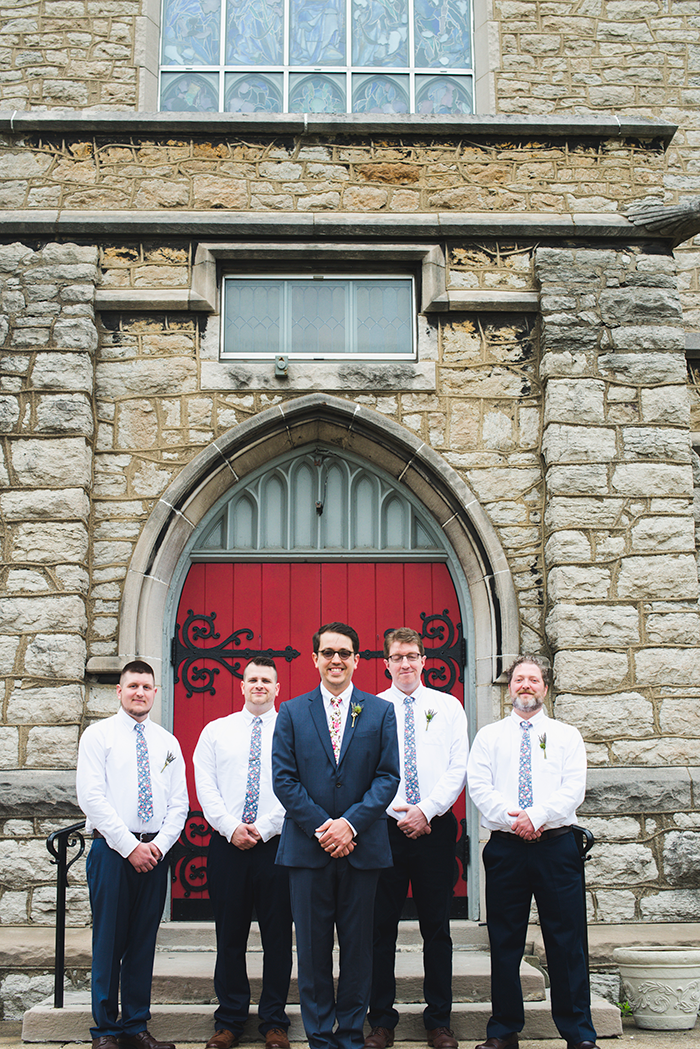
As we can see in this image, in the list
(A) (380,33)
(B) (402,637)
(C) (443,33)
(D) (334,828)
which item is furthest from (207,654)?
(C) (443,33)

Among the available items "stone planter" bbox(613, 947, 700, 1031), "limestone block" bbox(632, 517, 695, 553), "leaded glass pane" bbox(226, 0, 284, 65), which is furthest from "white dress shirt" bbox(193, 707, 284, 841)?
"leaded glass pane" bbox(226, 0, 284, 65)

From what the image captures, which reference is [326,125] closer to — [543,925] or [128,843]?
[128,843]

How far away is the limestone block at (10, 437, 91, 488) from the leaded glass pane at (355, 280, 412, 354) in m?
1.77

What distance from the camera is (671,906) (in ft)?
15.7

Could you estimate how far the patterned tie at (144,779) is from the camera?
3824 mm

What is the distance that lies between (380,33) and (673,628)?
447 cm

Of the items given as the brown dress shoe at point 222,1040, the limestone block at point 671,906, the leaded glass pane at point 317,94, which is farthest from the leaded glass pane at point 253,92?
the brown dress shoe at point 222,1040

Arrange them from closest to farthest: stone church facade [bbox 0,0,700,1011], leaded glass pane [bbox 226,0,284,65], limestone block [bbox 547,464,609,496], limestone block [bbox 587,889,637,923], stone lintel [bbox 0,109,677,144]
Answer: limestone block [bbox 587,889,637,923] → stone church facade [bbox 0,0,700,1011] → limestone block [bbox 547,464,609,496] → stone lintel [bbox 0,109,677,144] → leaded glass pane [bbox 226,0,284,65]

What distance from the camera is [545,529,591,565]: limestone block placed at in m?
5.17

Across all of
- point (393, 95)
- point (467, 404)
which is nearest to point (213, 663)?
point (467, 404)

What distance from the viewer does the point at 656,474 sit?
530cm

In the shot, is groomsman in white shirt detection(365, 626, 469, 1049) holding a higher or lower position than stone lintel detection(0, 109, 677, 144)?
lower

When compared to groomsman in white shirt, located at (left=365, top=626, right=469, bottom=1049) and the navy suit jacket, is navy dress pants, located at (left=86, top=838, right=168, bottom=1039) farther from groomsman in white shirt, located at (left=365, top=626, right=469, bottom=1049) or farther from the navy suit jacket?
groomsman in white shirt, located at (left=365, top=626, right=469, bottom=1049)

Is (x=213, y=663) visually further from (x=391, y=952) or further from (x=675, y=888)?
(x=675, y=888)
